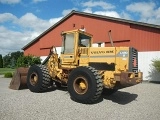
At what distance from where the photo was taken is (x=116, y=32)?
854 inches

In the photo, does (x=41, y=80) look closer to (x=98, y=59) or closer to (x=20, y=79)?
(x=20, y=79)

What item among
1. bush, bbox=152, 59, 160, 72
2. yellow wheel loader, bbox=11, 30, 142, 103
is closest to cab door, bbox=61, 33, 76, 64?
yellow wheel loader, bbox=11, 30, 142, 103

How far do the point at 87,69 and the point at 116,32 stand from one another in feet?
43.0

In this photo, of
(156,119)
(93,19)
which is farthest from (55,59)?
(93,19)

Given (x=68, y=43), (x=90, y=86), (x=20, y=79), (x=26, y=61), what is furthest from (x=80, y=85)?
(x=26, y=61)

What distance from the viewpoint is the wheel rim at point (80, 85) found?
9.45 m

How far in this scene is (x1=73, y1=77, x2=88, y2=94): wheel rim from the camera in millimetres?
9447

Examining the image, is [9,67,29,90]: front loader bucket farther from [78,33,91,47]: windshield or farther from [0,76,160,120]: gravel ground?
[78,33,91,47]: windshield

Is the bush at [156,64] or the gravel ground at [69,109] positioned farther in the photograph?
the bush at [156,64]

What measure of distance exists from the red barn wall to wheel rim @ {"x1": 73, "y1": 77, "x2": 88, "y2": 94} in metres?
11.8

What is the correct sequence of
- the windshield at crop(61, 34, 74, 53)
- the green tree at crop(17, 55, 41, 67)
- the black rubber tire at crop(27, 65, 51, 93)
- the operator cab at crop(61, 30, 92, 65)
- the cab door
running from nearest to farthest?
the operator cab at crop(61, 30, 92, 65) < the cab door < the windshield at crop(61, 34, 74, 53) < the black rubber tire at crop(27, 65, 51, 93) < the green tree at crop(17, 55, 41, 67)

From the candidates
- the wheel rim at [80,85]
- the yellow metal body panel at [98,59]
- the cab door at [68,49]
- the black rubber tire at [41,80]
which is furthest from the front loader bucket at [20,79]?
the wheel rim at [80,85]

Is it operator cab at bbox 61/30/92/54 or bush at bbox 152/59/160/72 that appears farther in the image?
bush at bbox 152/59/160/72

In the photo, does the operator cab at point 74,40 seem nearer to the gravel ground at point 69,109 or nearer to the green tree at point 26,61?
the gravel ground at point 69,109
